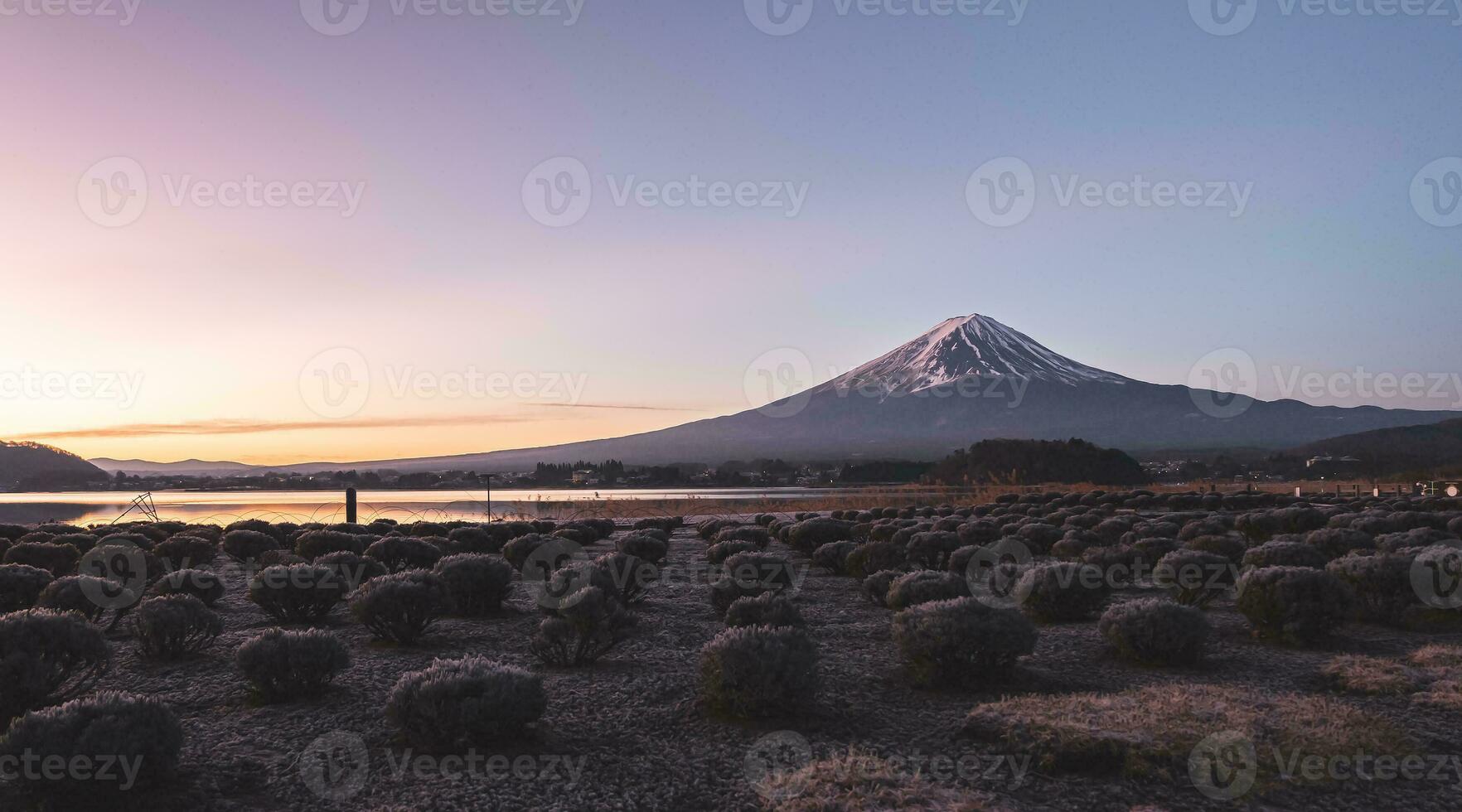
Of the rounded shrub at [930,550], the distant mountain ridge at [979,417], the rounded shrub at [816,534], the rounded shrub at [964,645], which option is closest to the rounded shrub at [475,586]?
the rounded shrub at [964,645]

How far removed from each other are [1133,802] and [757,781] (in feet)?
7.84

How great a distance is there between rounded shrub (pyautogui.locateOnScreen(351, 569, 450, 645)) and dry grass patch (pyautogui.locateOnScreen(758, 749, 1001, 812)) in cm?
589

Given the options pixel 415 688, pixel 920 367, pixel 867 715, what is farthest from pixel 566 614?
pixel 920 367

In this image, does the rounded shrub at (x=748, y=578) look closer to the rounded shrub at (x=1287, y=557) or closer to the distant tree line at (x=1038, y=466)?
the rounded shrub at (x=1287, y=557)

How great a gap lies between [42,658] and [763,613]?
6828mm

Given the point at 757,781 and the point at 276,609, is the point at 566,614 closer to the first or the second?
the point at 757,781

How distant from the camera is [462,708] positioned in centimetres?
639

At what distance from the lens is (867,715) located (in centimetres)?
743

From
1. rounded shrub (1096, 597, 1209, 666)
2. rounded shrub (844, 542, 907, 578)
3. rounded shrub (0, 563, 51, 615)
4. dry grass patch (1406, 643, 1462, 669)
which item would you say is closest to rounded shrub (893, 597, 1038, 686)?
rounded shrub (1096, 597, 1209, 666)

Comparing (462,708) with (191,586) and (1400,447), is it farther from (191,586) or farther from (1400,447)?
(1400,447)

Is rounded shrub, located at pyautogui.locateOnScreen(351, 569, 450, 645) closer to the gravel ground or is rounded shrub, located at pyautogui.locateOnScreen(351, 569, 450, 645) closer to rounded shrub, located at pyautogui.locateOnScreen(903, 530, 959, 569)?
the gravel ground

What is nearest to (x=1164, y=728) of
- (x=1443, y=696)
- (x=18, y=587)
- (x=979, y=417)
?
(x=1443, y=696)

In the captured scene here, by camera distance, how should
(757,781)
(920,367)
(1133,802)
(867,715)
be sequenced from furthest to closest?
(920,367) < (867,715) < (757,781) < (1133,802)

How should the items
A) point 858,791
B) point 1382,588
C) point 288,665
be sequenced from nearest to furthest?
1. point 858,791
2. point 288,665
3. point 1382,588
